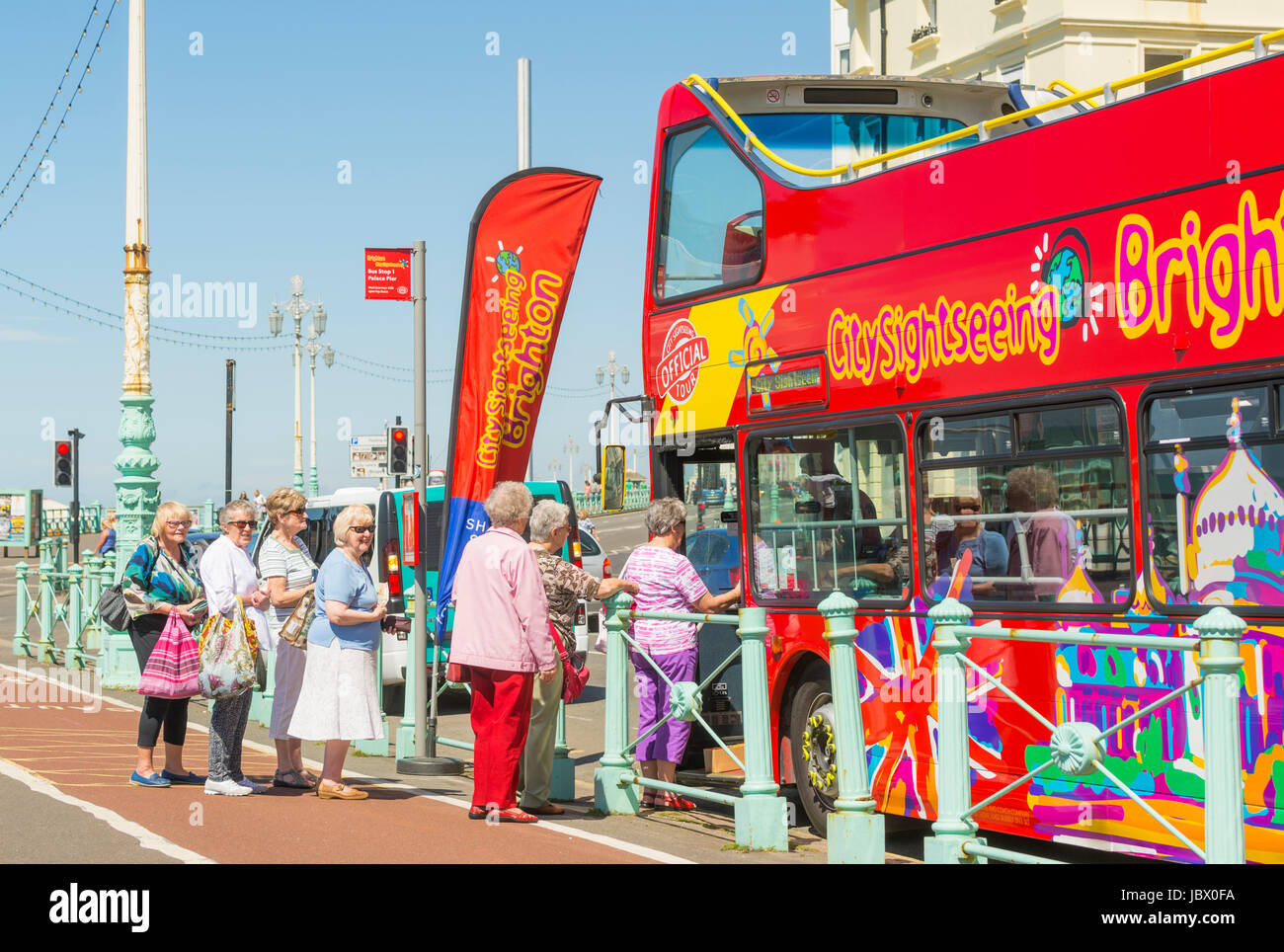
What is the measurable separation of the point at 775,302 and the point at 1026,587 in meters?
2.58

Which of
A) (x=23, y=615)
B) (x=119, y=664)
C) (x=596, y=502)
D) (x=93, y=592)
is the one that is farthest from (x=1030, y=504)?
(x=596, y=502)

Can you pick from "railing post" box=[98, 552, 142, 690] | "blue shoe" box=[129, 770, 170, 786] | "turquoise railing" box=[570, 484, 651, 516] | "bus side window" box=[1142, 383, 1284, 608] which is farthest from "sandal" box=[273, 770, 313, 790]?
"turquoise railing" box=[570, 484, 651, 516]

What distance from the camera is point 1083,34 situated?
28969mm

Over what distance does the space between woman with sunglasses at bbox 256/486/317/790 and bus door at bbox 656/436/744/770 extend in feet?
8.19

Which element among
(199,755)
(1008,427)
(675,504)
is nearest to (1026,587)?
(1008,427)

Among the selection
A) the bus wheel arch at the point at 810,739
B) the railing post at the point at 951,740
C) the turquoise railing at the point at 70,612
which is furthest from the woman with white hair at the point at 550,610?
the turquoise railing at the point at 70,612

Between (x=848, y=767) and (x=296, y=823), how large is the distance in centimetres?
313

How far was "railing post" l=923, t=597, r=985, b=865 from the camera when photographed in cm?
614

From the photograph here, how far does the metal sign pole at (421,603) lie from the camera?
1051cm

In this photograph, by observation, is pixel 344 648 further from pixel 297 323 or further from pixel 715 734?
pixel 297 323

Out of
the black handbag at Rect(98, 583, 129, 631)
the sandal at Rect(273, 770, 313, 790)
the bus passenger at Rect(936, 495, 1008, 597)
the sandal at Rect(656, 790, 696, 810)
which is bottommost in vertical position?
the sandal at Rect(656, 790, 696, 810)
